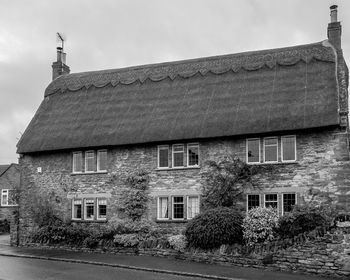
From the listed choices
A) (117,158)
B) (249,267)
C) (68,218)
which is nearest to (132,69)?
(117,158)

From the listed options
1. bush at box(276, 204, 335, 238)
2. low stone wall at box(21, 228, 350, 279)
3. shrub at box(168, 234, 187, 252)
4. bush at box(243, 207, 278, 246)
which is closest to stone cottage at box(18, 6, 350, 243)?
bush at box(276, 204, 335, 238)

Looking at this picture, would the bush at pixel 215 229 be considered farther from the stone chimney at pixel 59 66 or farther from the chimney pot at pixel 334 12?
the stone chimney at pixel 59 66

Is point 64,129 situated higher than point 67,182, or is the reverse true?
point 64,129

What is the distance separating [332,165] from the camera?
70.8 feet

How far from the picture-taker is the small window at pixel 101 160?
2680 cm

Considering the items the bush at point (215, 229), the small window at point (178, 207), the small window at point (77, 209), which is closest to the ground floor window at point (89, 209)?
the small window at point (77, 209)

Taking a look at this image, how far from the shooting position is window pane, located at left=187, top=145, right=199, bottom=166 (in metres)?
24.5

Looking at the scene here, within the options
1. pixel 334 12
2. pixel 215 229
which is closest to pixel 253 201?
pixel 215 229

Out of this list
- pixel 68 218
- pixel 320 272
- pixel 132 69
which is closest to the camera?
pixel 320 272

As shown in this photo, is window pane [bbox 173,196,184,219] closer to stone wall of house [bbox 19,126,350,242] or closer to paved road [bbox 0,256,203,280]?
stone wall of house [bbox 19,126,350,242]

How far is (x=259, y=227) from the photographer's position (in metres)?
19.5

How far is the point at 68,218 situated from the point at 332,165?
567 inches

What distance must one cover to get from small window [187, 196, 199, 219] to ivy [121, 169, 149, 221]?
7.62 feet

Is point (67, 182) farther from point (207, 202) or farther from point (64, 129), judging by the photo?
point (207, 202)
